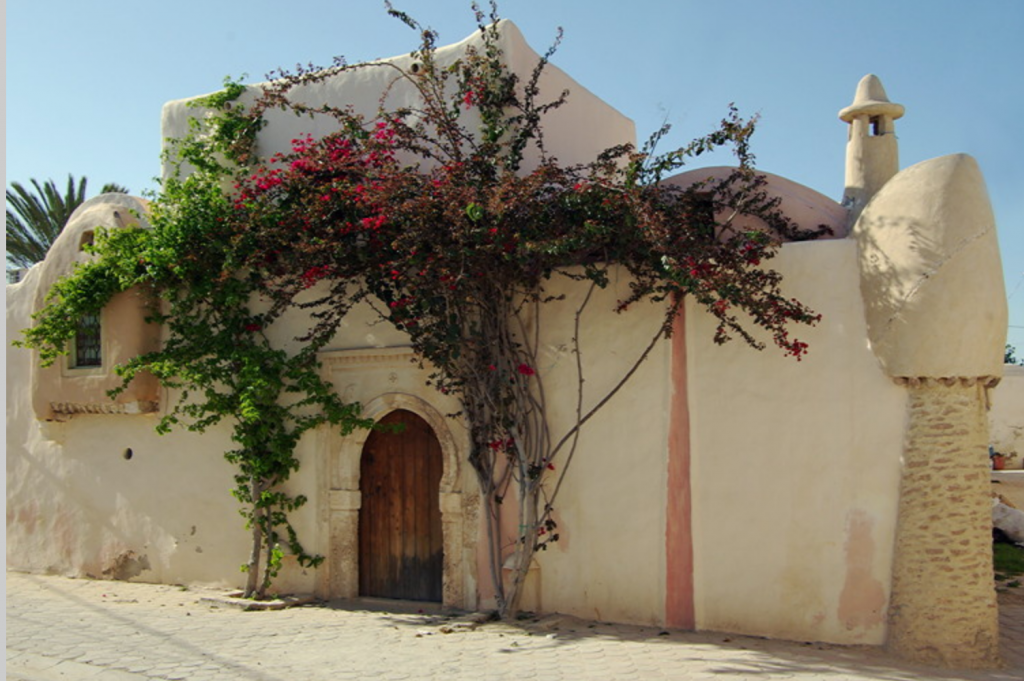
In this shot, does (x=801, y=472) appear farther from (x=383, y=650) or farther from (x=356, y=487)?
(x=356, y=487)

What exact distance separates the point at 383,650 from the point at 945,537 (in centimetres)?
428

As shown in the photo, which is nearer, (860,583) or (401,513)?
(860,583)

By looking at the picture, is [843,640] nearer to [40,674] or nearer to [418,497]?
[418,497]

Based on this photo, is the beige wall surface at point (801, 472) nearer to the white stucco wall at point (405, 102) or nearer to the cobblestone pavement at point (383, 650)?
the cobblestone pavement at point (383, 650)

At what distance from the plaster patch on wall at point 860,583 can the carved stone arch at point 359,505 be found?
327 cm

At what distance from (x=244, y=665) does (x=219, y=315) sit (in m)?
4.42

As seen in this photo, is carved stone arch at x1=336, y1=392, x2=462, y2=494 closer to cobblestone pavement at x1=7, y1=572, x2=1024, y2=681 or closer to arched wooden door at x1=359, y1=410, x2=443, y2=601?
arched wooden door at x1=359, y1=410, x2=443, y2=601

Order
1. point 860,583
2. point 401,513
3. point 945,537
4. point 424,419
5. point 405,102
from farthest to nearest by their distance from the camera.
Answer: point 405,102 < point 401,513 < point 424,419 < point 860,583 < point 945,537

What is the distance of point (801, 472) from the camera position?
308 inches

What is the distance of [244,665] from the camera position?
7156mm

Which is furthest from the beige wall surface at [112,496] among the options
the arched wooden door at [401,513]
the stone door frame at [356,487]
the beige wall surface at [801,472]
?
the beige wall surface at [801,472]

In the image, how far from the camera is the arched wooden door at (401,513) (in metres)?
9.55

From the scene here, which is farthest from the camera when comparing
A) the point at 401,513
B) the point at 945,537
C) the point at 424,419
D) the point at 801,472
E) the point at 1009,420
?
the point at 1009,420

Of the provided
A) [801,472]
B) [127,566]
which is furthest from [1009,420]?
[127,566]
